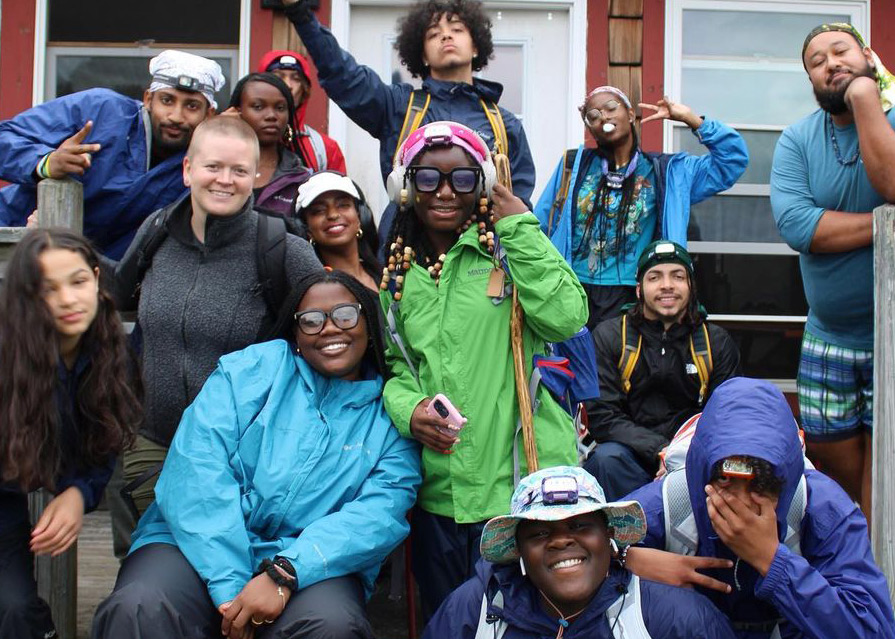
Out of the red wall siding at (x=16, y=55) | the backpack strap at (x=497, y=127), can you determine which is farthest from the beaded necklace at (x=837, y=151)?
the red wall siding at (x=16, y=55)

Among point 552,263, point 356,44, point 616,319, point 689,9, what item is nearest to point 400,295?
point 552,263

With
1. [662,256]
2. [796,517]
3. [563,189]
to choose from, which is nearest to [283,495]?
[796,517]

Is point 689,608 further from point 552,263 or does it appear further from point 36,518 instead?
point 36,518

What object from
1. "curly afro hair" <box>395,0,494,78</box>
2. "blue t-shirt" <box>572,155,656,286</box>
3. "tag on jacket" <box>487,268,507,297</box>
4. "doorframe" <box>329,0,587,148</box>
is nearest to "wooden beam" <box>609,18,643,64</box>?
"doorframe" <box>329,0,587,148</box>

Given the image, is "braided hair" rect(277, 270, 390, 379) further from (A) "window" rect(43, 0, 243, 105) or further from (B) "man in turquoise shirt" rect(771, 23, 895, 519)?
(A) "window" rect(43, 0, 243, 105)

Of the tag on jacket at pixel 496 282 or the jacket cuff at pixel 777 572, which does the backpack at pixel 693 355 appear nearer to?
the tag on jacket at pixel 496 282

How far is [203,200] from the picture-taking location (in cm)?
360

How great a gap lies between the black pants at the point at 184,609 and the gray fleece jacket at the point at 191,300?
2.08ft

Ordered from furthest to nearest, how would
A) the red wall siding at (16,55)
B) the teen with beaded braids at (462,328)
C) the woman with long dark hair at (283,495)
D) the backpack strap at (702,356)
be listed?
1. the red wall siding at (16,55)
2. the backpack strap at (702,356)
3. the teen with beaded braids at (462,328)
4. the woman with long dark hair at (283,495)

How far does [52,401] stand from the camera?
3.06 metres

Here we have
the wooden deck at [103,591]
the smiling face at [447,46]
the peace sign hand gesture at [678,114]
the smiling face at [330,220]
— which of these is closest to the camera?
the wooden deck at [103,591]

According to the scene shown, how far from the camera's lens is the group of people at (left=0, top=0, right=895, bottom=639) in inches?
110

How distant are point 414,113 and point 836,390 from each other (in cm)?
221

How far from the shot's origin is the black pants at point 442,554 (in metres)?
3.31
